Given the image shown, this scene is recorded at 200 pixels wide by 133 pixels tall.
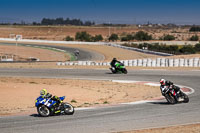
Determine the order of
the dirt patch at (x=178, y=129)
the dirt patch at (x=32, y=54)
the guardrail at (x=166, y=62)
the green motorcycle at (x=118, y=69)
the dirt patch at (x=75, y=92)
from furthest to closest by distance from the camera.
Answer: the dirt patch at (x=32, y=54) < the guardrail at (x=166, y=62) < the green motorcycle at (x=118, y=69) < the dirt patch at (x=75, y=92) < the dirt patch at (x=178, y=129)

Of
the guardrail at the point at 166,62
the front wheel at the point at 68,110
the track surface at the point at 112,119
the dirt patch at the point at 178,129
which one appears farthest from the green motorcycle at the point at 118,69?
the dirt patch at the point at 178,129

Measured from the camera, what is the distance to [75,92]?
21844 millimetres

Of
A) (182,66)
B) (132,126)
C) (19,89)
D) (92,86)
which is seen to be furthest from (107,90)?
(182,66)

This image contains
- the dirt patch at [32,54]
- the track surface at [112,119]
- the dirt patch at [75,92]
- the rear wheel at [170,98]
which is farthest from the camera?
the dirt patch at [32,54]

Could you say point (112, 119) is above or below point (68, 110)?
below

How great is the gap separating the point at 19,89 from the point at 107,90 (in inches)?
213

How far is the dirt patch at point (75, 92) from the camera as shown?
17695mm

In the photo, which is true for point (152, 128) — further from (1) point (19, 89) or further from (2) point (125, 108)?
(1) point (19, 89)

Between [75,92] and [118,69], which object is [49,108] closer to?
[75,92]

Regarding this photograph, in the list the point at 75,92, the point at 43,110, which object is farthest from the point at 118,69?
the point at 43,110

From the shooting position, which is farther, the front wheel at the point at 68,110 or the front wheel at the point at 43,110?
the front wheel at the point at 68,110

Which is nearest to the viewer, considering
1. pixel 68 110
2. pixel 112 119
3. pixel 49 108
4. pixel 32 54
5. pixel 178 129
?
pixel 178 129

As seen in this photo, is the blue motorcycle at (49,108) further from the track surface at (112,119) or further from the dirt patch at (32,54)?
the dirt patch at (32,54)

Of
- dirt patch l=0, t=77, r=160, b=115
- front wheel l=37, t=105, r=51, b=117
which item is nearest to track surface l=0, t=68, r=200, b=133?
front wheel l=37, t=105, r=51, b=117
